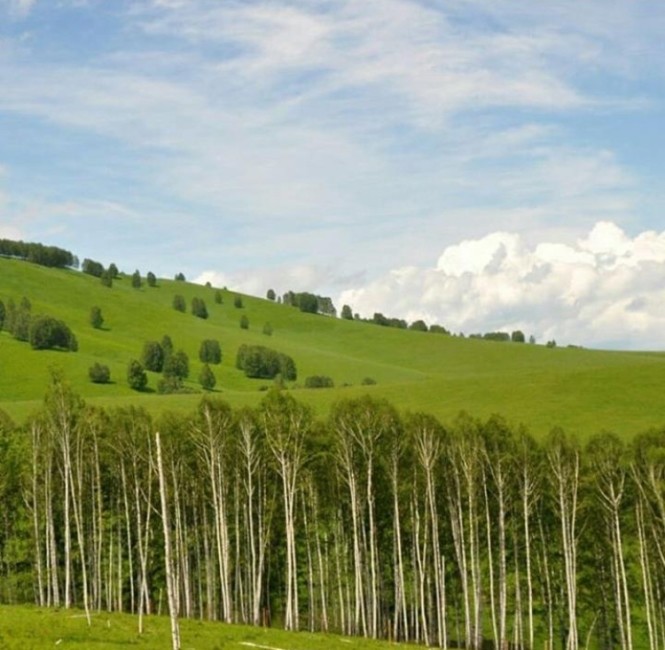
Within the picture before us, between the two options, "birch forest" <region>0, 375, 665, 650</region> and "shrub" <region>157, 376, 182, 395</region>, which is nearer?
"birch forest" <region>0, 375, 665, 650</region>

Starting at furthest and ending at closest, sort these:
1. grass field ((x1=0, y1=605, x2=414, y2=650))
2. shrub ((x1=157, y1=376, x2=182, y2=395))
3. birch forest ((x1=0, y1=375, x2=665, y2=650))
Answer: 1. shrub ((x1=157, y1=376, x2=182, y2=395))
2. birch forest ((x1=0, y1=375, x2=665, y2=650))
3. grass field ((x1=0, y1=605, x2=414, y2=650))

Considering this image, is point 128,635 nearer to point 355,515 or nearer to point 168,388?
point 355,515

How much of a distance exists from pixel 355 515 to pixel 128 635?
3086 centimetres

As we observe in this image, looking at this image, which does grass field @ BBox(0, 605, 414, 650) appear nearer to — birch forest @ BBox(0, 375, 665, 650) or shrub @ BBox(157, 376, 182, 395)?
birch forest @ BBox(0, 375, 665, 650)

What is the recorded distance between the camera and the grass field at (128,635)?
3994 cm

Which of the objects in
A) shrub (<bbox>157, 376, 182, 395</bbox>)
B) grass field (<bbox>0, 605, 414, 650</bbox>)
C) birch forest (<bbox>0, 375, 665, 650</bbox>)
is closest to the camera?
grass field (<bbox>0, 605, 414, 650</bbox>)

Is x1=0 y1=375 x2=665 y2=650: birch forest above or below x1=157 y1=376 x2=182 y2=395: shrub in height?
below

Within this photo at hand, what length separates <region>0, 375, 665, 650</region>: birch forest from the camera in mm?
74000

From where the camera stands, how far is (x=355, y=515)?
74875 mm

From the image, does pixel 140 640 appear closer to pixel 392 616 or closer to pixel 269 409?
pixel 269 409

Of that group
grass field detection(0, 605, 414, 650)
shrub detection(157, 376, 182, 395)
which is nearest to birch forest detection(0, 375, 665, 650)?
grass field detection(0, 605, 414, 650)

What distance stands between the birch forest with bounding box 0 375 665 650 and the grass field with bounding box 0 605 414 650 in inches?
486

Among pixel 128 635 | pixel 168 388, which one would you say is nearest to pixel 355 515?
pixel 128 635

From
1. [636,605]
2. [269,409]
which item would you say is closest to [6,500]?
[269,409]
